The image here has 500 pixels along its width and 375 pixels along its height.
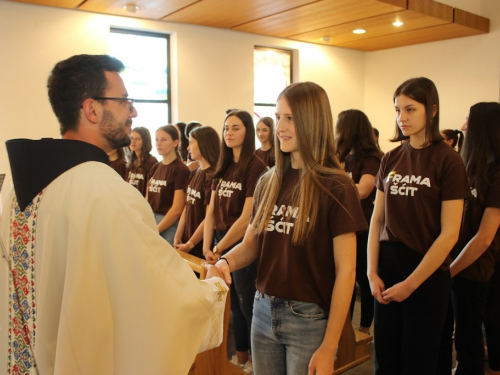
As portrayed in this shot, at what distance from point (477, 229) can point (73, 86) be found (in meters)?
2.08

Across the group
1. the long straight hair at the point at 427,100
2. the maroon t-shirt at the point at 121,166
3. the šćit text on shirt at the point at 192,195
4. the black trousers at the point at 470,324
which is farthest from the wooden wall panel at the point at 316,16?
the black trousers at the point at 470,324

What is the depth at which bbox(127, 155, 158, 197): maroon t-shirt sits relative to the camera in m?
4.40

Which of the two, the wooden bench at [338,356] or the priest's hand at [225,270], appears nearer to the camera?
the priest's hand at [225,270]

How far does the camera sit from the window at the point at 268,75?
7.01m

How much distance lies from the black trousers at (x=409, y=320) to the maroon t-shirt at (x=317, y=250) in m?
0.68

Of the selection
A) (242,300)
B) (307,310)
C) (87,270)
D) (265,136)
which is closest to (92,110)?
(87,270)

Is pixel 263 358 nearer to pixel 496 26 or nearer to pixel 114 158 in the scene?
pixel 114 158

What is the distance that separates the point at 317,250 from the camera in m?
1.56

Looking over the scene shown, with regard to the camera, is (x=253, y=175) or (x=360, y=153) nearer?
(x=253, y=175)

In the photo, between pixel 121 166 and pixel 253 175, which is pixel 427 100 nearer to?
pixel 253 175

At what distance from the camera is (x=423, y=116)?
6.95 ft

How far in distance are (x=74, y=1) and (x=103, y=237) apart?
4.32 metres

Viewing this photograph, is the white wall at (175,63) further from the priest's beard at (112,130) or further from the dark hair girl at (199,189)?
the priest's beard at (112,130)

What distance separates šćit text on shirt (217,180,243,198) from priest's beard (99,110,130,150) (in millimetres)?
1710
